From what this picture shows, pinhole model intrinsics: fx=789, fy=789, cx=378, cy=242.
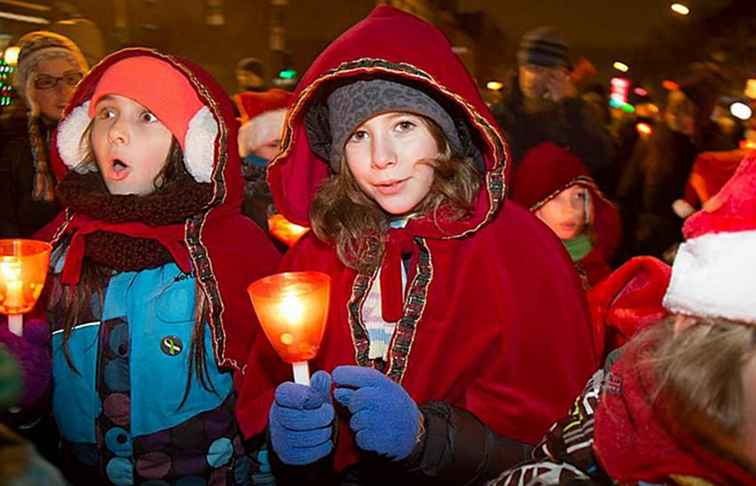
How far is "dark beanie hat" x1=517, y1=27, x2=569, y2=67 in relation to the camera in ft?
16.7

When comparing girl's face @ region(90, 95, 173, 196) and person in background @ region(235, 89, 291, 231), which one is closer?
girl's face @ region(90, 95, 173, 196)

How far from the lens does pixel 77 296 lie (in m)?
2.47

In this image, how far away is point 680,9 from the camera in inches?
750

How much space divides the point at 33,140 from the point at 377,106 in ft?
9.37

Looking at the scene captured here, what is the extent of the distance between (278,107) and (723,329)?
173 inches

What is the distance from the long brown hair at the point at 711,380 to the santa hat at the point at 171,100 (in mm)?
1595

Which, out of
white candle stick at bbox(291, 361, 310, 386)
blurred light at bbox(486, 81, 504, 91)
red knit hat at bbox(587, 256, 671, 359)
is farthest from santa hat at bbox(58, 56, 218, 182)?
blurred light at bbox(486, 81, 504, 91)

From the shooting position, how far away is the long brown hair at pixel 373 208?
230 centimetres

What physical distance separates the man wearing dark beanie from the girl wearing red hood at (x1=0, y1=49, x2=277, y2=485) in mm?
2458

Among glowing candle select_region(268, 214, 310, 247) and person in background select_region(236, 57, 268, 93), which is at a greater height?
person in background select_region(236, 57, 268, 93)

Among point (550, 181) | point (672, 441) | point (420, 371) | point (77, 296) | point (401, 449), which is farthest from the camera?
point (550, 181)

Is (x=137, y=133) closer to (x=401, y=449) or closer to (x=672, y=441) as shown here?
(x=401, y=449)

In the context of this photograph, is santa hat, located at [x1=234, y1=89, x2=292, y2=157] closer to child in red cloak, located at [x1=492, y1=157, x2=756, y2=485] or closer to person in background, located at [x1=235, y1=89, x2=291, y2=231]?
person in background, located at [x1=235, y1=89, x2=291, y2=231]

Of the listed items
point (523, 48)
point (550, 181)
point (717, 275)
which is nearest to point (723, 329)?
point (717, 275)
